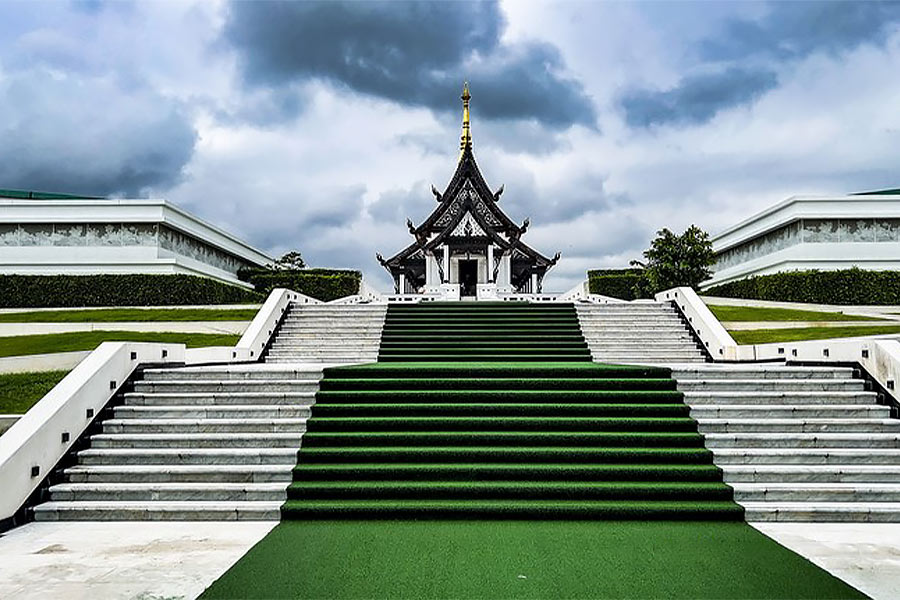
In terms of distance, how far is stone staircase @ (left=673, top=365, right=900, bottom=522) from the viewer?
5809 millimetres

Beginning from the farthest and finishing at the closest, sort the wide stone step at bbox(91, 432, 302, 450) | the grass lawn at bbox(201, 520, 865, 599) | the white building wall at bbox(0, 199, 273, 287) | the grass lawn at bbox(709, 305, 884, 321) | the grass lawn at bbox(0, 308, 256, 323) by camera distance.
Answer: the white building wall at bbox(0, 199, 273, 287)
the grass lawn at bbox(0, 308, 256, 323)
the grass lawn at bbox(709, 305, 884, 321)
the wide stone step at bbox(91, 432, 302, 450)
the grass lawn at bbox(201, 520, 865, 599)

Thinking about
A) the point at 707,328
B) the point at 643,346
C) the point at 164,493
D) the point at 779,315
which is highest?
the point at 779,315

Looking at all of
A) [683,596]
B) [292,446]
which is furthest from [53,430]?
[683,596]

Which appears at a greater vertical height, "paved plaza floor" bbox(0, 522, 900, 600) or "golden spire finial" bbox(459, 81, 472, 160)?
"golden spire finial" bbox(459, 81, 472, 160)

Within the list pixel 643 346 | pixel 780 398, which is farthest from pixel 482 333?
pixel 780 398

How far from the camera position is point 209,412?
7.24 metres

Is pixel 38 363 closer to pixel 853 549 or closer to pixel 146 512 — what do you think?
pixel 146 512

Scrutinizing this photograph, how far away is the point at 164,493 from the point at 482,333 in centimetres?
818

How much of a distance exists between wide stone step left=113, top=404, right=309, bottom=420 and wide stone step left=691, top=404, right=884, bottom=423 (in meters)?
4.83

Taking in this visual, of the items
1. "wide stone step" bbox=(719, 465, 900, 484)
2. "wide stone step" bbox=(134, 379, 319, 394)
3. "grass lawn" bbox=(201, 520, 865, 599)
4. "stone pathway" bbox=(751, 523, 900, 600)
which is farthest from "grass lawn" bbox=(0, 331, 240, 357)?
"stone pathway" bbox=(751, 523, 900, 600)

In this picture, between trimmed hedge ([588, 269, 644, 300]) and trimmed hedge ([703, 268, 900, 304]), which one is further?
trimmed hedge ([588, 269, 644, 300])

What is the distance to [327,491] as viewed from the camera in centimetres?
591

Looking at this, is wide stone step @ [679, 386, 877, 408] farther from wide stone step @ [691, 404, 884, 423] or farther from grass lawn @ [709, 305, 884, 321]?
grass lawn @ [709, 305, 884, 321]

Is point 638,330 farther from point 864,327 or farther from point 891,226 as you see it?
point 891,226
